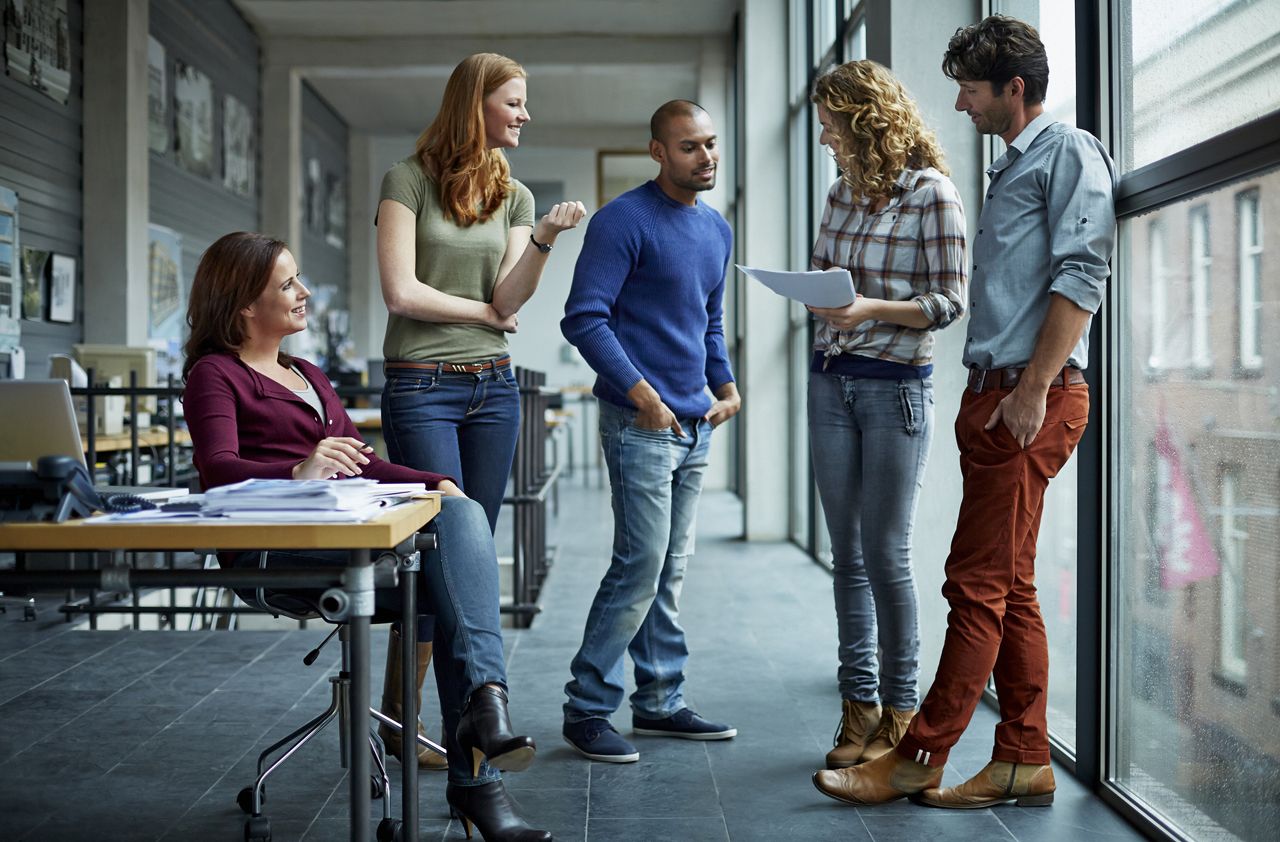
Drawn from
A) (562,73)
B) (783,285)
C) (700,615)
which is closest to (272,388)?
Answer: (783,285)

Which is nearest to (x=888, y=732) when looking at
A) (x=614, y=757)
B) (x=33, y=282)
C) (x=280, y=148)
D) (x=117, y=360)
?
(x=614, y=757)

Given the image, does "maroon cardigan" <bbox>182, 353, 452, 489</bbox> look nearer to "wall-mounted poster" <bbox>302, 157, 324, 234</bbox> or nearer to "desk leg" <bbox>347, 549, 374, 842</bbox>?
"desk leg" <bbox>347, 549, 374, 842</bbox>

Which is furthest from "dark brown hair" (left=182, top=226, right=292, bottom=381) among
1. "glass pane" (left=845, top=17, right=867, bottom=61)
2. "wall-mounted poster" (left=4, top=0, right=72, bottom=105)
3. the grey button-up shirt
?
"wall-mounted poster" (left=4, top=0, right=72, bottom=105)

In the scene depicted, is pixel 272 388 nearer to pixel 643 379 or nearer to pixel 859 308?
pixel 643 379

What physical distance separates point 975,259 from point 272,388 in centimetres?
132

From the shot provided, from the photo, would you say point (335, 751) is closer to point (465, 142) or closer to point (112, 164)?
point (465, 142)

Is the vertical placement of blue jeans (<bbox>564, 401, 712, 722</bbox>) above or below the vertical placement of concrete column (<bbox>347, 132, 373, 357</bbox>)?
below

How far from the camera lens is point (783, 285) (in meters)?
2.30

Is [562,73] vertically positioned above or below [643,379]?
above

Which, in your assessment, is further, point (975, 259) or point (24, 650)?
point (24, 650)

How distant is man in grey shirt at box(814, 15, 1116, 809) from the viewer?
6.79 ft

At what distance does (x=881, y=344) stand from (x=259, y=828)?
5.00 ft

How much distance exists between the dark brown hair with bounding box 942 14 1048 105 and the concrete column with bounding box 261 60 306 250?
8.75m

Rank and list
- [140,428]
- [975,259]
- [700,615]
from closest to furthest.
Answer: [975,259] → [700,615] → [140,428]
